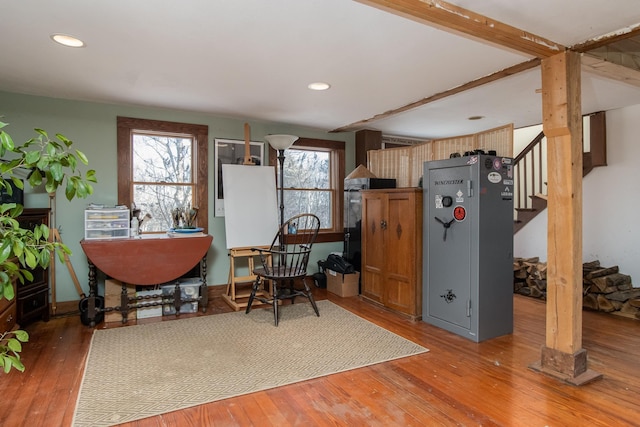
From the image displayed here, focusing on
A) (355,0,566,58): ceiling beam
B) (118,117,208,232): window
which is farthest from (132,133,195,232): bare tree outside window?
(355,0,566,58): ceiling beam

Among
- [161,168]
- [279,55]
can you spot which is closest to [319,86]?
[279,55]

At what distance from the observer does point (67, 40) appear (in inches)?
87.4

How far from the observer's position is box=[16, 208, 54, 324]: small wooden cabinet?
2.99 meters

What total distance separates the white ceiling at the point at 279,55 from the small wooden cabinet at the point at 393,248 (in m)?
0.95

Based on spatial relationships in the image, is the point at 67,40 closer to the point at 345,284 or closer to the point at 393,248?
the point at 393,248

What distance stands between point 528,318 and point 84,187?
3591 mm

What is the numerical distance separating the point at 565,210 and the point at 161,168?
12.0 feet

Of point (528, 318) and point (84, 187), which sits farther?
point (528, 318)

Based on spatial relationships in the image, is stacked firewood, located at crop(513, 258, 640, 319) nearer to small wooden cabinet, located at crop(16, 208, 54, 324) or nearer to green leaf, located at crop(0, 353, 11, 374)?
green leaf, located at crop(0, 353, 11, 374)

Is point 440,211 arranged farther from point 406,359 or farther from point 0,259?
point 0,259

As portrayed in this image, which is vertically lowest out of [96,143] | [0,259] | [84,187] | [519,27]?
[0,259]

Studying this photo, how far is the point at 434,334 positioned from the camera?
296 cm

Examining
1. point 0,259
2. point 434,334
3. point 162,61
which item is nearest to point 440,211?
point 434,334

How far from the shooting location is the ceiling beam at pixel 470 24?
5.44 feet
